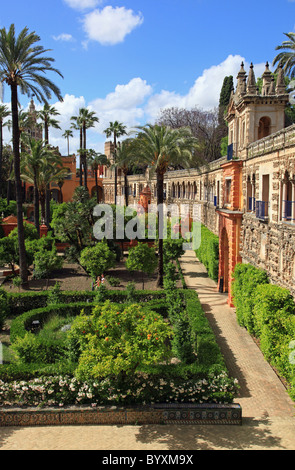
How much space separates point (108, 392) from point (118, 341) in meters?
1.73

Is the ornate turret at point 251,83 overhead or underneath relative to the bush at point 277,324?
overhead

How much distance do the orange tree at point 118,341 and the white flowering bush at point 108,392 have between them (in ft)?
1.48

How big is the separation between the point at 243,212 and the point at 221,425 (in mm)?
13702

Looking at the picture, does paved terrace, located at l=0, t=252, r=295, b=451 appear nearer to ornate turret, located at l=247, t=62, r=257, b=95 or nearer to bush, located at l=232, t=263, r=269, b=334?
bush, located at l=232, t=263, r=269, b=334

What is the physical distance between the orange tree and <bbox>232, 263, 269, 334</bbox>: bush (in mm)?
6657

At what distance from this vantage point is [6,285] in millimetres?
27375

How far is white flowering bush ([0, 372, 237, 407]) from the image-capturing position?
12445 millimetres

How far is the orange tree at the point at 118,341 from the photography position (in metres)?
11.5

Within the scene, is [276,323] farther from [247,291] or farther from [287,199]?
[287,199]

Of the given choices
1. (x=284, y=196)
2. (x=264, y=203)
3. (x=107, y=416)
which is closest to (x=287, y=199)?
(x=284, y=196)

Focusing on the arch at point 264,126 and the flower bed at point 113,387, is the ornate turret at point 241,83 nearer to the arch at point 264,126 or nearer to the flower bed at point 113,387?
the arch at point 264,126

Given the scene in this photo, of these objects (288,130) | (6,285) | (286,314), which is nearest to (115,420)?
(286,314)

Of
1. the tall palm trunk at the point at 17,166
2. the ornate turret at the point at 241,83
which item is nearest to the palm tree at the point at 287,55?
the ornate turret at the point at 241,83

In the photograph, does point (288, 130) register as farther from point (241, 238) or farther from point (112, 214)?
point (112, 214)
